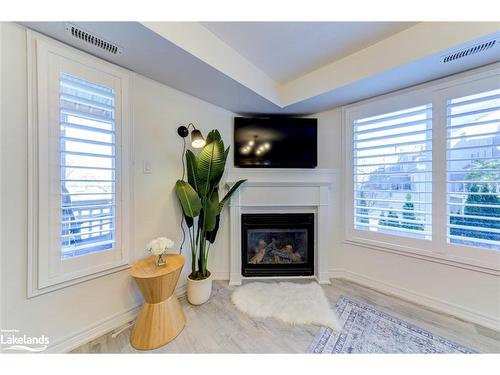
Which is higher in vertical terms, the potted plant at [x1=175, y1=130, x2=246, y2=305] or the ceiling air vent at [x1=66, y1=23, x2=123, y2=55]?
the ceiling air vent at [x1=66, y1=23, x2=123, y2=55]

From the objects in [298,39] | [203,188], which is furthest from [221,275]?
[298,39]

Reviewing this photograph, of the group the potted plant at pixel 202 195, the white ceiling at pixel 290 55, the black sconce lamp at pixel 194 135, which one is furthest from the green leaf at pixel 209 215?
the white ceiling at pixel 290 55

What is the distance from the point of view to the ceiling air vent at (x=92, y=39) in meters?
1.16

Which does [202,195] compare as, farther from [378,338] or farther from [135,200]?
[378,338]

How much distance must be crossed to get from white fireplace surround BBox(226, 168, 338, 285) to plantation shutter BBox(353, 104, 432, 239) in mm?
402

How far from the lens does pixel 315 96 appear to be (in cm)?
202

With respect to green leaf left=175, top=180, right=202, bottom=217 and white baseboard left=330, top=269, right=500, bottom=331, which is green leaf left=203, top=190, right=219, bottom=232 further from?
white baseboard left=330, top=269, right=500, bottom=331

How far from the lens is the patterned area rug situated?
1316 millimetres

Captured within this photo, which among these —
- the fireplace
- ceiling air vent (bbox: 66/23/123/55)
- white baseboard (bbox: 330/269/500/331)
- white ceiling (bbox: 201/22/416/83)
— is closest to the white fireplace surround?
the fireplace

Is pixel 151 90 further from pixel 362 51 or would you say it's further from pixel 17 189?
pixel 362 51

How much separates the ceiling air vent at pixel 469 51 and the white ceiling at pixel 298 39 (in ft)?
1.29

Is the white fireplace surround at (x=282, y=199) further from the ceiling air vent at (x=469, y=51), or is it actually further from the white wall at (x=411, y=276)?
the ceiling air vent at (x=469, y=51)
